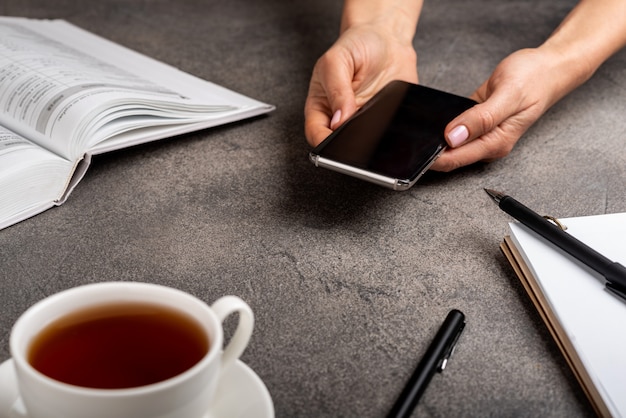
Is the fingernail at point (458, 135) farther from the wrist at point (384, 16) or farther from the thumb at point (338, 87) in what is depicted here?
the wrist at point (384, 16)

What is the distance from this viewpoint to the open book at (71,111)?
2.47 ft

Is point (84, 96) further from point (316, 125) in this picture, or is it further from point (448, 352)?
point (448, 352)

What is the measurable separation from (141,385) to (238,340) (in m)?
0.07

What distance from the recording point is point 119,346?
17.5 inches

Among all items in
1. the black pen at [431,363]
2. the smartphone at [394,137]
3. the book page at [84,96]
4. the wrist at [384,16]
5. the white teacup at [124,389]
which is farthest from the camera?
the wrist at [384,16]

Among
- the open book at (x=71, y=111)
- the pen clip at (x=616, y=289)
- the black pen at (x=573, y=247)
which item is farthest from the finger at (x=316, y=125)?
the pen clip at (x=616, y=289)

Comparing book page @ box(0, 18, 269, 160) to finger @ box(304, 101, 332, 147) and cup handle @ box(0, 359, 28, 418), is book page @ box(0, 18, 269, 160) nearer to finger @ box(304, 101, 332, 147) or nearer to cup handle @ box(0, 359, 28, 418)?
finger @ box(304, 101, 332, 147)

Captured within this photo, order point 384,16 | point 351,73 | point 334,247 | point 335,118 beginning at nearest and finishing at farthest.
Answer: point 334,247, point 335,118, point 351,73, point 384,16

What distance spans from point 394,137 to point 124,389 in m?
0.43

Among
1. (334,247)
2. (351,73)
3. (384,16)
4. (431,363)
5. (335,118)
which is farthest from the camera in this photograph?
(384,16)

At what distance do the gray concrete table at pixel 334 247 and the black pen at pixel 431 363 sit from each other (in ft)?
0.04

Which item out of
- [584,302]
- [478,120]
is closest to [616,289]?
[584,302]

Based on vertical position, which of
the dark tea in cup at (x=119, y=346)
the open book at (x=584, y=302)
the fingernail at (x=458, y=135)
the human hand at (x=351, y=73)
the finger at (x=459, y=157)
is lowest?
the human hand at (x=351, y=73)

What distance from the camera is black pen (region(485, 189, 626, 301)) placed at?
0.61m
